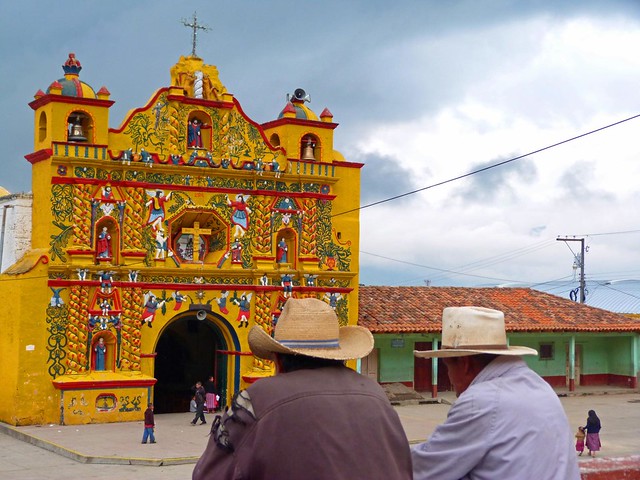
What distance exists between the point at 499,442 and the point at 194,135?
23118 mm

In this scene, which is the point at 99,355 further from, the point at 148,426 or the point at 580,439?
the point at 580,439

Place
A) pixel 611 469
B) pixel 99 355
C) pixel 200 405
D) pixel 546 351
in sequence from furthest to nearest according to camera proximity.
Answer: pixel 546 351 → pixel 99 355 → pixel 200 405 → pixel 611 469

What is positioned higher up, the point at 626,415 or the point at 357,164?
the point at 357,164

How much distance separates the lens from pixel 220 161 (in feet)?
88.3

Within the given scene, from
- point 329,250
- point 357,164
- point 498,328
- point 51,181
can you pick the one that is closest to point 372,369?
point 329,250

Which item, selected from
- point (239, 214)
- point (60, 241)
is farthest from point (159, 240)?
point (60, 241)

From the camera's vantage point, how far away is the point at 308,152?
28.4 m

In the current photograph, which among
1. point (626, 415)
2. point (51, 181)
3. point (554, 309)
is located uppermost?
point (51, 181)

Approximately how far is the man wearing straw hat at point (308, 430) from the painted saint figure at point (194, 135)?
22.8m

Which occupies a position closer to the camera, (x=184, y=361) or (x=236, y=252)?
(x=236, y=252)

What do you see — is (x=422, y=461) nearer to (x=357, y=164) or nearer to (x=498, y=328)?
(x=498, y=328)

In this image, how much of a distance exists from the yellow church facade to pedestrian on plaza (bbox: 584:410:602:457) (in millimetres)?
8609

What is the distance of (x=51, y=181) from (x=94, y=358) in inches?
173

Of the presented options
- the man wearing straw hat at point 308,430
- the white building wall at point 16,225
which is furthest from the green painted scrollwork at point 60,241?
the man wearing straw hat at point 308,430
